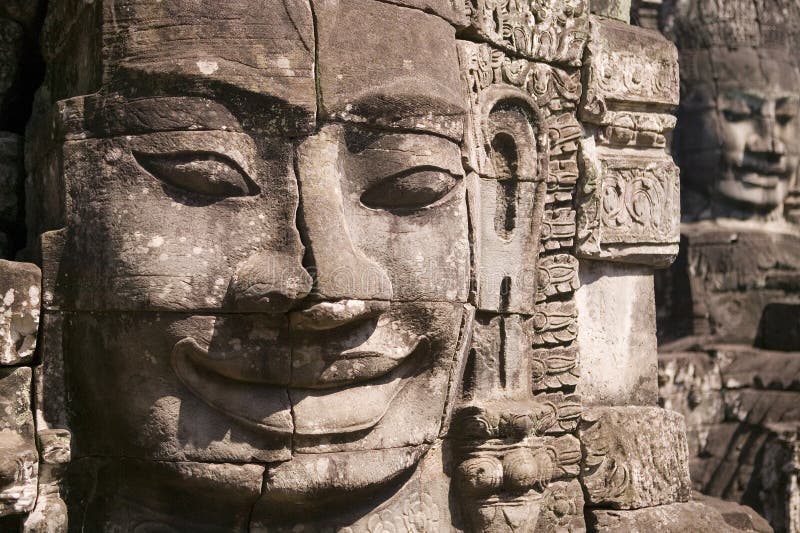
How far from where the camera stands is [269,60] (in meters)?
4.66

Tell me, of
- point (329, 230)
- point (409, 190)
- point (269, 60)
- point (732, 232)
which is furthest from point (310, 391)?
point (732, 232)

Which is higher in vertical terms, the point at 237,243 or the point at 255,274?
the point at 237,243

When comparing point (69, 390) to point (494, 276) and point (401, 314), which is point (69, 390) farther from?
point (494, 276)

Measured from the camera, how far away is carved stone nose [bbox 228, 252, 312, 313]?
15.0 ft

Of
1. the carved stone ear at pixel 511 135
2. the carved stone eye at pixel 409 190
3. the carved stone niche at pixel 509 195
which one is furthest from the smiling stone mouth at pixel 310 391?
the carved stone ear at pixel 511 135

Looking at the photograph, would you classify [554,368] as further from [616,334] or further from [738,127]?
[738,127]

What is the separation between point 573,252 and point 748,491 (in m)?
8.44

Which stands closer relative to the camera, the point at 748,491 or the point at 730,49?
the point at 748,491

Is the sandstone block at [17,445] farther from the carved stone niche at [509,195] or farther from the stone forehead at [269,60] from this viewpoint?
the carved stone niche at [509,195]

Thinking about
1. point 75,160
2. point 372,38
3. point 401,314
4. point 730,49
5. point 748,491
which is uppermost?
point 730,49

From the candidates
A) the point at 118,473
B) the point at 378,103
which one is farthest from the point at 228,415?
the point at 378,103

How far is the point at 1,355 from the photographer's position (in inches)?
181

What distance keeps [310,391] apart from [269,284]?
0.45m

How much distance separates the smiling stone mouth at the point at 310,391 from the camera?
4.68 m
